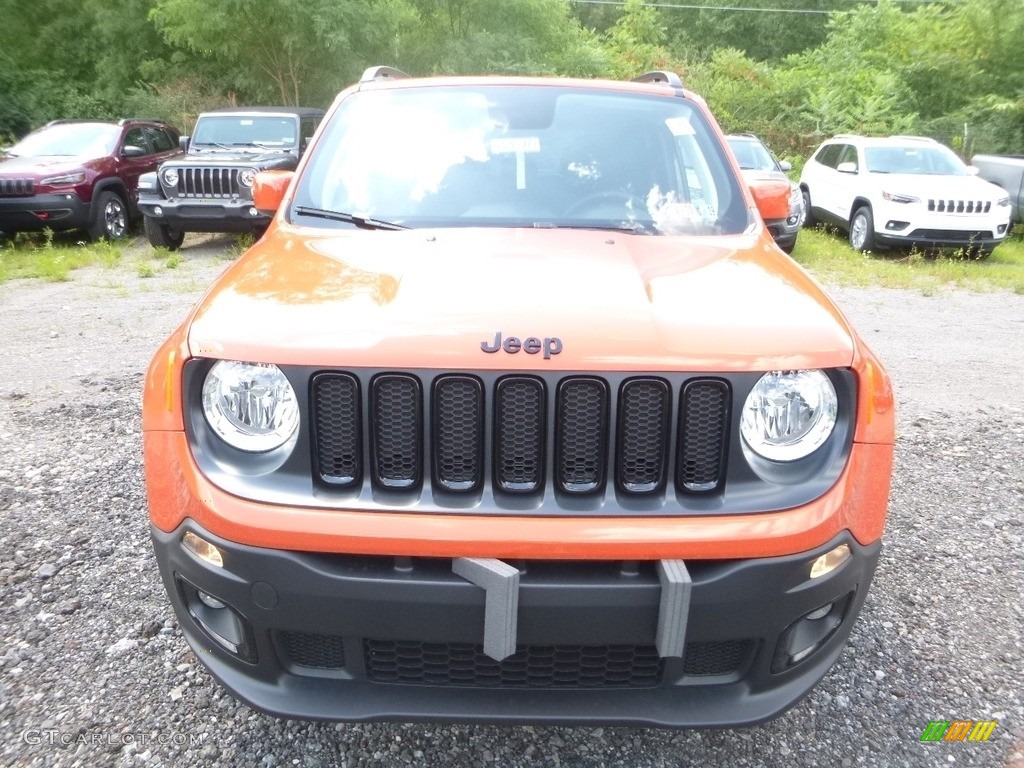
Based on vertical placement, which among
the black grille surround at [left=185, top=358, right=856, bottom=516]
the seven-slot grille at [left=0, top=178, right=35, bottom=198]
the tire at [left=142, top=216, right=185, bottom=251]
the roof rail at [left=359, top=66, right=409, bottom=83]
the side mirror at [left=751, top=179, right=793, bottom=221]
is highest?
the roof rail at [left=359, top=66, right=409, bottom=83]

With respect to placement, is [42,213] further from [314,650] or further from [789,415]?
[789,415]

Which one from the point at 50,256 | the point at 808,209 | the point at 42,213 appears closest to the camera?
the point at 50,256

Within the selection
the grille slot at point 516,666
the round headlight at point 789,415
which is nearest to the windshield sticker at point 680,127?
the round headlight at point 789,415

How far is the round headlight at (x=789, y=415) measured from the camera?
1811 mm

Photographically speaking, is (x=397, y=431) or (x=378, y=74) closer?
(x=397, y=431)

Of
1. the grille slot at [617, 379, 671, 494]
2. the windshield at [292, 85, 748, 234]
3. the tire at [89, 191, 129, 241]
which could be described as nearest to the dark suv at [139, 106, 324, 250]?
the tire at [89, 191, 129, 241]

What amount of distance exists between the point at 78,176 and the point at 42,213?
0.65m

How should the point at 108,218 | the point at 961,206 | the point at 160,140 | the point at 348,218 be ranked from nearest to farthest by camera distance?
the point at 348,218
the point at 961,206
the point at 108,218
the point at 160,140

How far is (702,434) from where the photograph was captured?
178cm

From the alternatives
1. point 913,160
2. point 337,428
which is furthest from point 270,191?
point 913,160

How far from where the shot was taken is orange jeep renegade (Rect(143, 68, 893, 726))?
5.61ft

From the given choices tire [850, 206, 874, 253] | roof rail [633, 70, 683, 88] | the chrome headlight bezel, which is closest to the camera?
roof rail [633, 70, 683, 88]

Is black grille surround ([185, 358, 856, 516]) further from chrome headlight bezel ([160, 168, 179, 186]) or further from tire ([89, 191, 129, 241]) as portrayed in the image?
tire ([89, 191, 129, 241])

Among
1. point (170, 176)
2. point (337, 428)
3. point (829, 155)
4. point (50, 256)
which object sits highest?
point (337, 428)
